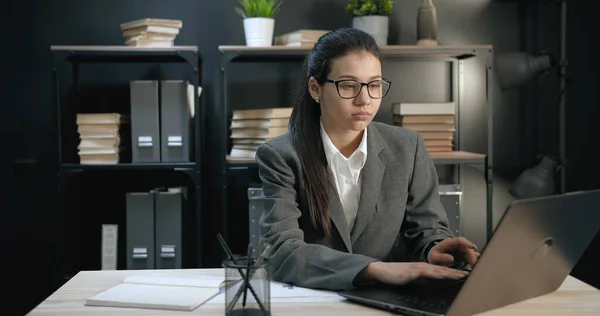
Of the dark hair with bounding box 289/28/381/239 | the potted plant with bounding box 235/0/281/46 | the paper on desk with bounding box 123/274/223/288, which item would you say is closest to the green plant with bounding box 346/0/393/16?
the potted plant with bounding box 235/0/281/46

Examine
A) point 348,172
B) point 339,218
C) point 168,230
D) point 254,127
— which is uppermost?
point 254,127

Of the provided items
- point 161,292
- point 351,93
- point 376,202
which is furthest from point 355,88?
point 161,292

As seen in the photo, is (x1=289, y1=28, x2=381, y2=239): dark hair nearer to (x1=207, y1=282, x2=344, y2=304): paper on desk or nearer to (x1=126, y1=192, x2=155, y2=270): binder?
(x1=207, y1=282, x2=344, y2=304): paper on desk

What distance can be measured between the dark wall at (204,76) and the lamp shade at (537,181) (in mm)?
301

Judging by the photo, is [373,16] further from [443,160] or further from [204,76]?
[204,76]

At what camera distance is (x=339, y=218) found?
1.76 metres

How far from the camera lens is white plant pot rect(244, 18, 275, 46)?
→ 3.26 m

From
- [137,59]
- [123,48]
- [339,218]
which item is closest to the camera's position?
[339,218]

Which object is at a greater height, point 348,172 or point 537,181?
point 348,172

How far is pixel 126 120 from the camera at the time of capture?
11.2 ft

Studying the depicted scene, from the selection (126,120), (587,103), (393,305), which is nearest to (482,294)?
(393,305)

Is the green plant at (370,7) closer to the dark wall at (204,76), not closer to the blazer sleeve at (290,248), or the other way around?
A: the dark wall at (204,76)

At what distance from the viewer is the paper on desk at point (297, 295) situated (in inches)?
54.5

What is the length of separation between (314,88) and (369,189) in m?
0.30
